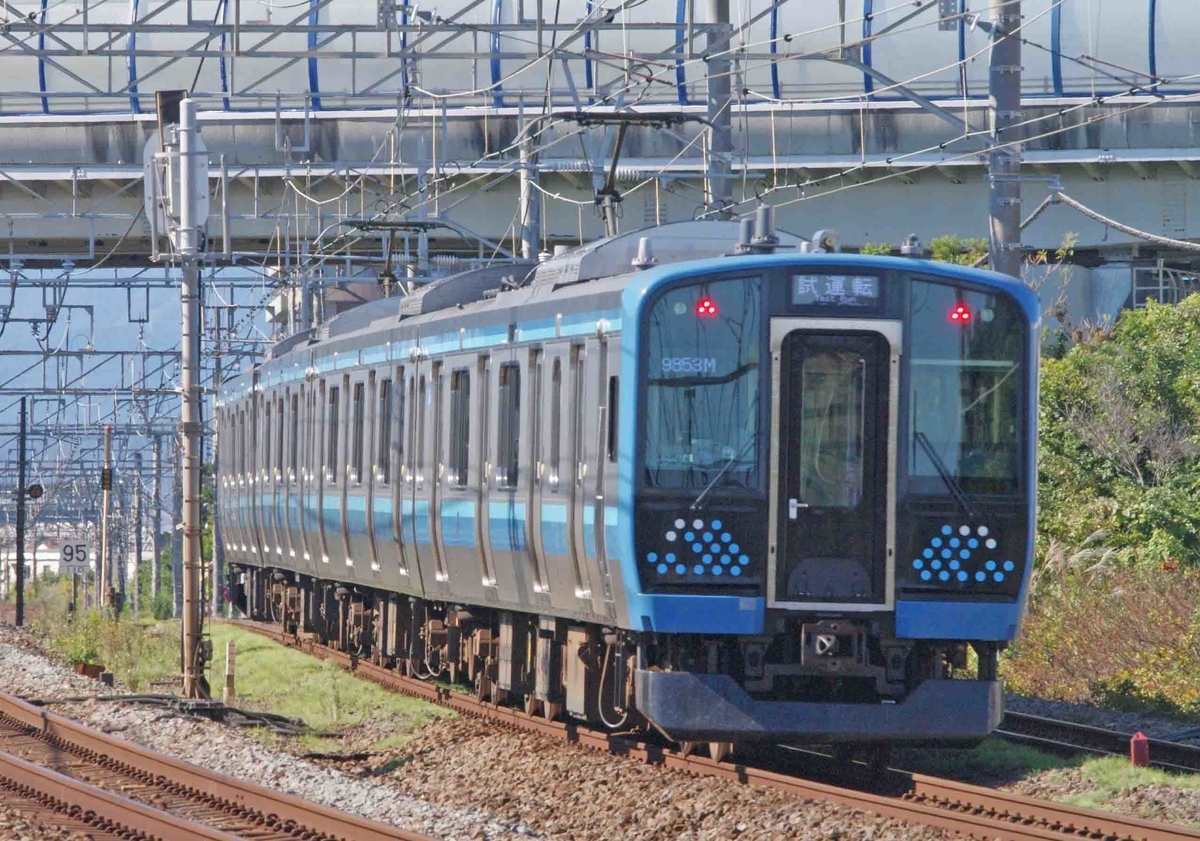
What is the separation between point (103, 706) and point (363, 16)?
57.5 feet

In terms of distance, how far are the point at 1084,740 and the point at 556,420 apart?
3958 mm

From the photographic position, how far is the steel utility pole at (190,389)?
55.2ft

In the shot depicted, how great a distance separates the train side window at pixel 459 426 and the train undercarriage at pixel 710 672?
107 cm

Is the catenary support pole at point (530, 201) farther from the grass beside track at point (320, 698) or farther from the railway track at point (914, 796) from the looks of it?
the railway track at point (914, 796)

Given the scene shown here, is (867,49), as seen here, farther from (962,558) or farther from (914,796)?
(914,796)

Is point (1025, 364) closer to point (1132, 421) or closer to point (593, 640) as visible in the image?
point (593, 640)

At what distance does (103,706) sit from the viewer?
15.8 m

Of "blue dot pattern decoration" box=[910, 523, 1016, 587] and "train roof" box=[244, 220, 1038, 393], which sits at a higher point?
"train roof" box=[244, 220, 1038, 393]

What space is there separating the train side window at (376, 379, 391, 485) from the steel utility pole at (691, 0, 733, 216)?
3.15 m

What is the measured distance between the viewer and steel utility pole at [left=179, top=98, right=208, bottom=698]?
16828 millimetres

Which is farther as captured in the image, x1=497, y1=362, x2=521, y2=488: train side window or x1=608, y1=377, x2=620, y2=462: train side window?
x1=497, y1=362, x2=521, y2=488: train side window

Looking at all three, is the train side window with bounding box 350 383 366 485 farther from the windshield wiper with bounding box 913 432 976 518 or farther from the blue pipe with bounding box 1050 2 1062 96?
the blue pipe with bounding box 1050 2 1062 96

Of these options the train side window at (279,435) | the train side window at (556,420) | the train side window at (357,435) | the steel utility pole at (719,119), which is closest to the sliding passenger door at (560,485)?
the train side window at (556,420)

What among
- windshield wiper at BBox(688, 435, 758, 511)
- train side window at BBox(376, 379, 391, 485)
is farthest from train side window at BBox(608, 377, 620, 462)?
train side window at BBox(376, 379, 391, 485)
